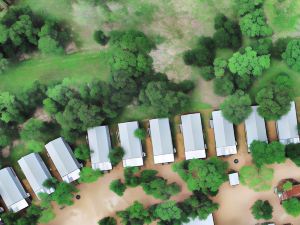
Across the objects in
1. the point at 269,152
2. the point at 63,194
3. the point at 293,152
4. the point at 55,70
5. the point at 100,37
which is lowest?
the point at 63,194

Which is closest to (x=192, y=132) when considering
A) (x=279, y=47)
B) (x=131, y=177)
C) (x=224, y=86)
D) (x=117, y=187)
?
(x=224, y=86)

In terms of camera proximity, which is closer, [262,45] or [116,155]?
[262,45]

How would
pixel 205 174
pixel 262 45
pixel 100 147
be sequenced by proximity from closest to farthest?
1. pixel 205 174
2. pixel 262 45
3. pixel 100 147

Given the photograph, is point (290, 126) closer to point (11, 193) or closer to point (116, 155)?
point (116, 155)

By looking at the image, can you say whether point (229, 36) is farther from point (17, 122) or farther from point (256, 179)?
point (17, 122)

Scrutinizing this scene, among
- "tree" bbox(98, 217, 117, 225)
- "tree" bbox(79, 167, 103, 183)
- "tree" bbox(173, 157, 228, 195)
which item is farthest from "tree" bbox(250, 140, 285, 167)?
"tree" bbox(79, 167, 103, 183)

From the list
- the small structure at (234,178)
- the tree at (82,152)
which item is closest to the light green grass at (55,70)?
the tree at (82,152)

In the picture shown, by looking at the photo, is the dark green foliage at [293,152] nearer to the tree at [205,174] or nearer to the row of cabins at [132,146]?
the row of cabins at [132,146]
